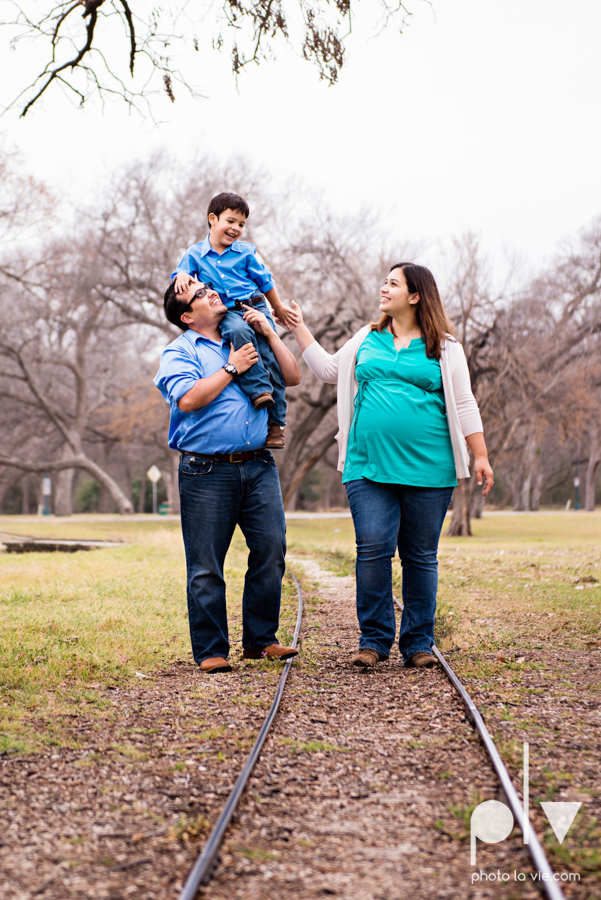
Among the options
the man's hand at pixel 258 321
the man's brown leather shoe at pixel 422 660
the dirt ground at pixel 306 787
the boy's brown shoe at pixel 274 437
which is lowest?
the dirt ground at pixel 306 787

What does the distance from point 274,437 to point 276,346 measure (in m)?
0.51

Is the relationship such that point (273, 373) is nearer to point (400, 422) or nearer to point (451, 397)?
point (400, 422)

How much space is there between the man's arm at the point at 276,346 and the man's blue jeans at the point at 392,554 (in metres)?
0.70

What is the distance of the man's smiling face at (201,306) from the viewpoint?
4273 millimetres

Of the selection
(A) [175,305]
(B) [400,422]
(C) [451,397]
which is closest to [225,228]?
(A) [175,305]

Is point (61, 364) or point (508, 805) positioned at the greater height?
point (61, 364)

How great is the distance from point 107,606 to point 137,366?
3803 centimetres

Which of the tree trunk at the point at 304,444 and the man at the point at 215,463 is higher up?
the tree trunk at the point at 304,444

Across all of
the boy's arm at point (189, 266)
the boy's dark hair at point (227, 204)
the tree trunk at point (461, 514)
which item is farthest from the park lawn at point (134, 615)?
the tree trunk at point (461, 514)

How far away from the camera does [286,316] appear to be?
181 inches

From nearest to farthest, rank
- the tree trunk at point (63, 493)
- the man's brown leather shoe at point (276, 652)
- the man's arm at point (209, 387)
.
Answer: the man's arm at point (209, 387)
the man's brown leather shoe at point (276, 652)
the tree trunk at point (63, 493)

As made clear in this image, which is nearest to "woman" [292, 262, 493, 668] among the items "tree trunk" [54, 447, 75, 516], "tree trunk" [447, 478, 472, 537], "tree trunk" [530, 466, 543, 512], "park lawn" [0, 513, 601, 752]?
"park lawn" [0, 513, 601, 752]

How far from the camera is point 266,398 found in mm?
4227

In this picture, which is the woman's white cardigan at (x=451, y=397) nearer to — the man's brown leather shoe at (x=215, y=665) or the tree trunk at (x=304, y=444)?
the man's brown leather shoe at (x=215, y=665)
